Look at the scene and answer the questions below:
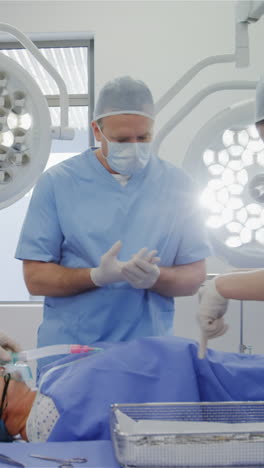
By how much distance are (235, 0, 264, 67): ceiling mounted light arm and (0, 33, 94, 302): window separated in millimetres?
1672

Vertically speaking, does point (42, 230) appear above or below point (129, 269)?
above

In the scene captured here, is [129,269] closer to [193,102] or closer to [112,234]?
[112,234]

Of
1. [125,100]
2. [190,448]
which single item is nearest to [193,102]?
[125,100]

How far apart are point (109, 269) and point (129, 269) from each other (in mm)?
54

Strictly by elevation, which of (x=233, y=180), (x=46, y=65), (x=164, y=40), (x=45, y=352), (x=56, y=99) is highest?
(x=164, y=40)

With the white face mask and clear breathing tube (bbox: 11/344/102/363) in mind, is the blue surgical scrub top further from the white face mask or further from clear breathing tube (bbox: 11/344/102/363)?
clear breathing tube (bbox: 11/344/102/363)

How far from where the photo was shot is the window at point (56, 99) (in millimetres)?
3301

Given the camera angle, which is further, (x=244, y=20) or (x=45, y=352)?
(x=244, y=20)

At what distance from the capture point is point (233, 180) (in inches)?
56.6

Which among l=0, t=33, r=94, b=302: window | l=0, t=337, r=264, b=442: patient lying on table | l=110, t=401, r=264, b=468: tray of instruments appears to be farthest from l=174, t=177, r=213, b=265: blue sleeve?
l=0, t=33, r=94, b=302: window

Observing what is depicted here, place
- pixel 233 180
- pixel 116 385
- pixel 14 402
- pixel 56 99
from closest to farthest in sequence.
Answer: pixel 116 385 < pixel 14 402 < pixel 233 180 < pixel 56 99

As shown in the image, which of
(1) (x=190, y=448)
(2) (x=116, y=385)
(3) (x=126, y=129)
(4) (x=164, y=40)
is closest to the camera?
(1) (x=190, y=448)

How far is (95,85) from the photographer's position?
3.11 m

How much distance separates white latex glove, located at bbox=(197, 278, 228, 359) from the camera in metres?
1.12
